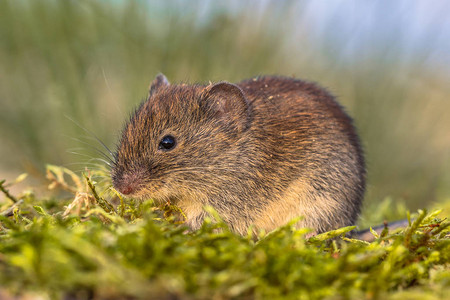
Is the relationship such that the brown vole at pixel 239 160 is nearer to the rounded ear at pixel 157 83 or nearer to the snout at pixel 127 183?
the snout at pixel 127 183

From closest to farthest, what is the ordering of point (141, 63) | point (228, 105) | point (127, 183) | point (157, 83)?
point (127, 183) < point (228, 105) < point (157, 83) < point (141, 63)

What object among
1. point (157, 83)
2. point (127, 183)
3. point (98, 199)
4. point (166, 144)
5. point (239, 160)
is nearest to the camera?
point (98, 199)

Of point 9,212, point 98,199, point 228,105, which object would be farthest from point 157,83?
point 9,212

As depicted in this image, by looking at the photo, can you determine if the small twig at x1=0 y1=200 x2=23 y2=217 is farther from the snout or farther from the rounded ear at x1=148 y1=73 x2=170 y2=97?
the rounded ear at x1=148 y1=73 x2=170 y2=97

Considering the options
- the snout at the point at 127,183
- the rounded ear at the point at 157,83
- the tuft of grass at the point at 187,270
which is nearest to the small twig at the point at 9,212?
the snout at the point at 127,183

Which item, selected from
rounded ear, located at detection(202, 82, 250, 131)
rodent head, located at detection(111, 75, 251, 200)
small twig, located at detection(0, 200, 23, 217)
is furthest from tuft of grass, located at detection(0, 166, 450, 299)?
rounded ear, located at detection(202, 82, 250, 131)

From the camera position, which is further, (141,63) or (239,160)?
(141,63)

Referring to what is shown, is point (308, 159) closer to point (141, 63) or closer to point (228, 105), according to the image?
point (228, 105)

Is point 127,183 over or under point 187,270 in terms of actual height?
under

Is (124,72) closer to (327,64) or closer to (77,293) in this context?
(327,64)
